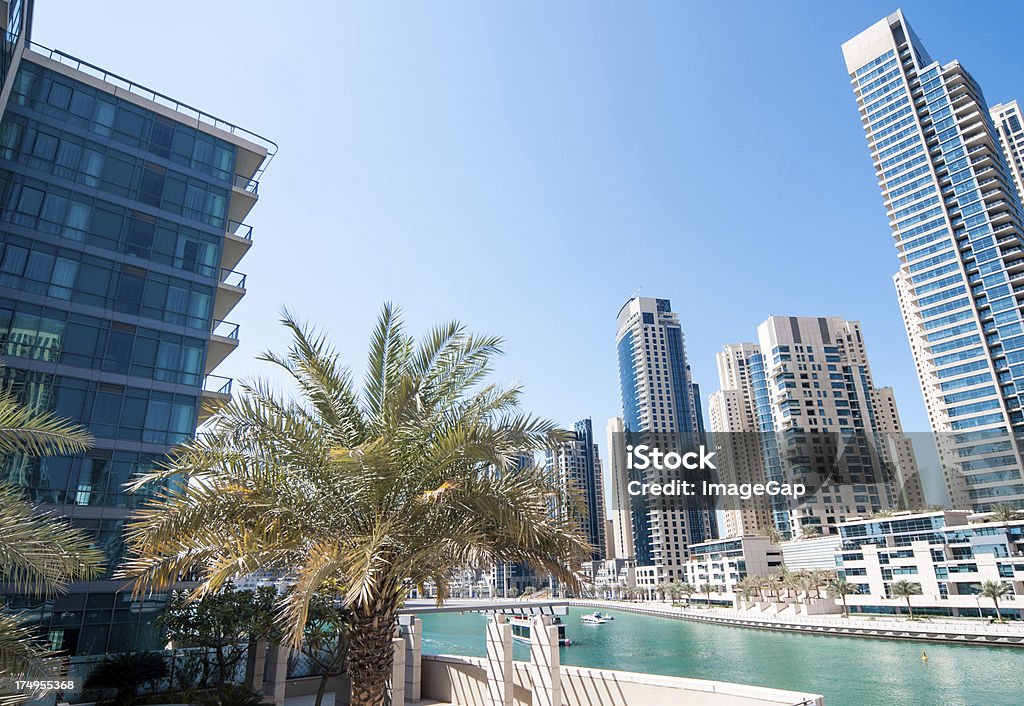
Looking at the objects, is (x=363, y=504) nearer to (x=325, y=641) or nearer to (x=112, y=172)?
(x=325, y=641)

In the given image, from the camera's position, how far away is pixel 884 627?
2306 inches

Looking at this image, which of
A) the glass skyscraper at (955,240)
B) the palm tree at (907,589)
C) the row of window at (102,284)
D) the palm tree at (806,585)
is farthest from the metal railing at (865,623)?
the row of window at (102,284)

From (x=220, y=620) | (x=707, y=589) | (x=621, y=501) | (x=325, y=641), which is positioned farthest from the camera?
(x=621, y=501)

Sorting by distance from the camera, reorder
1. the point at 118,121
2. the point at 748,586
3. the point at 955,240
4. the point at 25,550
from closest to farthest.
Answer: the point at 25,550 < the point at 118,121 < the point at 748,586 < the point at 955,240

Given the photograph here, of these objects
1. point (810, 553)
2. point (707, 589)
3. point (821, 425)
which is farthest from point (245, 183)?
point (821, 425)

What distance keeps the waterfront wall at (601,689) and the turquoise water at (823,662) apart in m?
29.4

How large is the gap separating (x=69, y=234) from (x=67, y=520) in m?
11.4

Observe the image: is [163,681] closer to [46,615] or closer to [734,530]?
[46,615]

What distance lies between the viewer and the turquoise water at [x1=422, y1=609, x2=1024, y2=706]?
36.3 m

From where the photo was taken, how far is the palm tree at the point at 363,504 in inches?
356

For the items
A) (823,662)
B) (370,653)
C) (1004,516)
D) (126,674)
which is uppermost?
(1004,516)

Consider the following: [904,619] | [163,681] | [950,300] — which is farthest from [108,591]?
[950,300]

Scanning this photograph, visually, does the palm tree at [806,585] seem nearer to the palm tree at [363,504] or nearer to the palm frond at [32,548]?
the palm tree at [363,504]

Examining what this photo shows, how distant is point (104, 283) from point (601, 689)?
24021mm
